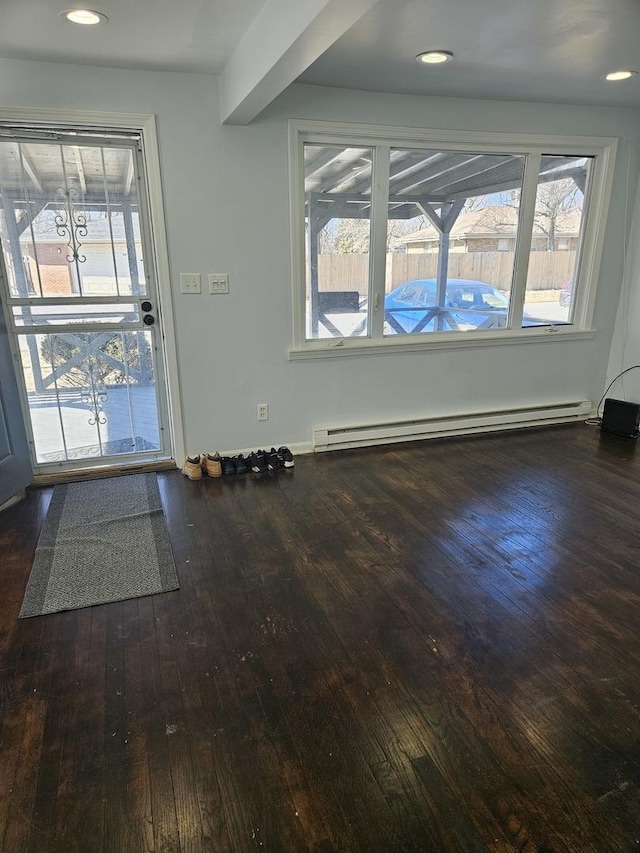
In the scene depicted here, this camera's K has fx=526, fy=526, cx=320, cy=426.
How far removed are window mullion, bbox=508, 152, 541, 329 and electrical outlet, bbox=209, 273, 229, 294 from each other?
2328mm

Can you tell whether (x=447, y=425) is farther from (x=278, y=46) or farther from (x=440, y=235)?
(x=278, y=46)

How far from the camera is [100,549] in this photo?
8.63ft

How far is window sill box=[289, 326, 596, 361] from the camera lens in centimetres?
378

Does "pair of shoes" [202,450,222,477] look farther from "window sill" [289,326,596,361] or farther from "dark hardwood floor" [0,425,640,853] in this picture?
"window sill" [289,326,596,361]

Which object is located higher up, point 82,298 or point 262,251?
point 262,251

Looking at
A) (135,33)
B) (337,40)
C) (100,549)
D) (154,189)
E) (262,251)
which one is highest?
(135,33)

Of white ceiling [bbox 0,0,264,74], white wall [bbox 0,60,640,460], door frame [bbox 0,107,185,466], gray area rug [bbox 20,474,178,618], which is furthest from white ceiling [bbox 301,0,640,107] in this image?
gray area rug [bbox 20,474,178,618]

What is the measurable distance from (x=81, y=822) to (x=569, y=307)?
4.68 metres

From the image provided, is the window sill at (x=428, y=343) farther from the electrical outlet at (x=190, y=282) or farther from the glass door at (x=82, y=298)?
the glass door at (x=82, y=298)

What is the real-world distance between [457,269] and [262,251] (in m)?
1.56

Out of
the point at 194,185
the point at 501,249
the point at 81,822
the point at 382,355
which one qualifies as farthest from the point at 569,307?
the point at 81,822

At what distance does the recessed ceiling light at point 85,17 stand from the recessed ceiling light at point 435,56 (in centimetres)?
157

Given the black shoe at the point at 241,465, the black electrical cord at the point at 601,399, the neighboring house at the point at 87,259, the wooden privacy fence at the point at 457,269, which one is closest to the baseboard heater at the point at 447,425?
the black electrical cord at the point at 601,399

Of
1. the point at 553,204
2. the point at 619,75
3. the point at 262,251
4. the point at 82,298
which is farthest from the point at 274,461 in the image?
the point at 619,75
